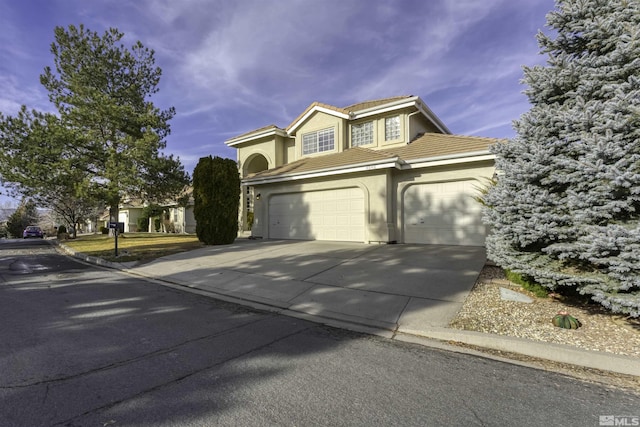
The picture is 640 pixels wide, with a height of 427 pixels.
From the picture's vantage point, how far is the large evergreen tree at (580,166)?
161 inches

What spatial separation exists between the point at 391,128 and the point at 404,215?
4964mm

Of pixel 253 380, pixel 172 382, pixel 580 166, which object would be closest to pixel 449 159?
pixel 580 166

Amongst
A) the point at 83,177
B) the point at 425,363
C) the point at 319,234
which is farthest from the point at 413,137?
the point at 83,177

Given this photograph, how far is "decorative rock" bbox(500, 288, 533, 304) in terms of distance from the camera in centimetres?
545

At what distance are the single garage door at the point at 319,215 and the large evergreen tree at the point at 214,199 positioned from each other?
8.01 ft

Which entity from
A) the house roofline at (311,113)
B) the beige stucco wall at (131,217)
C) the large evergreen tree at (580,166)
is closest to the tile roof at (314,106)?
the house roofline at (311,113)

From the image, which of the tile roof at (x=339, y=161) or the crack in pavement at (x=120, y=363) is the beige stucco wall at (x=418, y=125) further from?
the crack in pavement at (x=120, y=363)

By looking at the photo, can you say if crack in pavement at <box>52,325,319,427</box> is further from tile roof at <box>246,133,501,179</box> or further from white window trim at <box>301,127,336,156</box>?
white window trim at <box>301,127,336,156</box>

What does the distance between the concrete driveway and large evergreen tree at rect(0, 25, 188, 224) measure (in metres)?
9.85

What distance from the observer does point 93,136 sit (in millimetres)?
18672

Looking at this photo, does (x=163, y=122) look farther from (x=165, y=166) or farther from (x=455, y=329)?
(x=455, y=329)

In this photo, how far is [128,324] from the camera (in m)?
4.83

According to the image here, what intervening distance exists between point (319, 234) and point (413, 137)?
6.54 meters

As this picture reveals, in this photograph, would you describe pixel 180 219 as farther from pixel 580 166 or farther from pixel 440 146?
pixel 580 166
